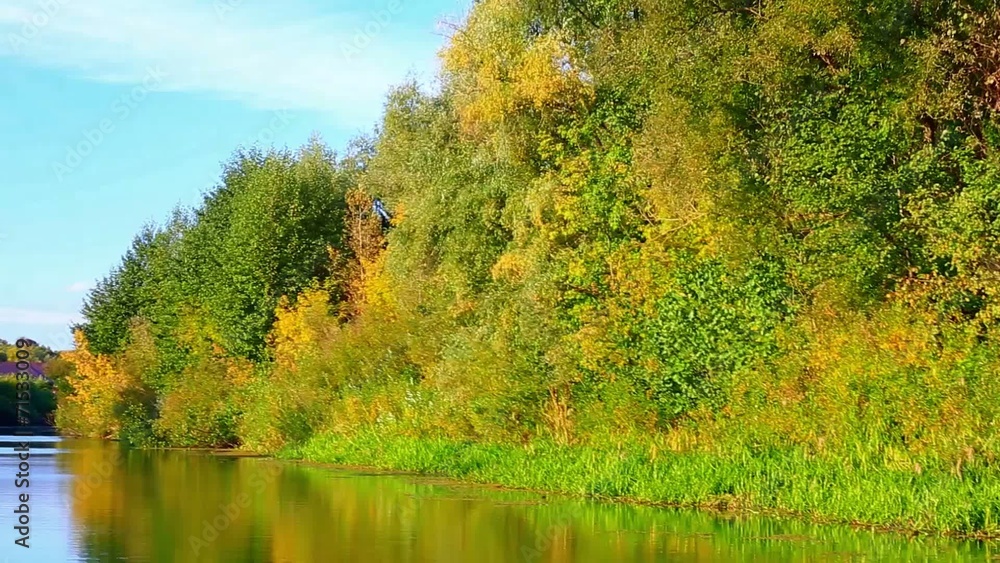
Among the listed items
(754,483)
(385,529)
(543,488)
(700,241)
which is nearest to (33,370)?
(543,488)

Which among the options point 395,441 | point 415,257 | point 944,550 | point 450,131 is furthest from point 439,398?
point 944,550

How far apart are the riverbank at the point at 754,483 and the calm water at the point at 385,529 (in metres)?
0.71

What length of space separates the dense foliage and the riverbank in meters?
0.29

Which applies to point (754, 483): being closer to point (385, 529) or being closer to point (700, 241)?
point (700, 241)

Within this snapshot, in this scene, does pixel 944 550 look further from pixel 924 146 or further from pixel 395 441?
pixel 395 441

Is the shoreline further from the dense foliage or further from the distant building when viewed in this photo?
the distant building

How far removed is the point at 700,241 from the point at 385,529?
30.5 feet

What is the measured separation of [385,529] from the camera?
1944 centimetres

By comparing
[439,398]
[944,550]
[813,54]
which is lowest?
[944,550]

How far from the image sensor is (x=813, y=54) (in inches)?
906

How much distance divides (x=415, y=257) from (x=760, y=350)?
46.4 feet

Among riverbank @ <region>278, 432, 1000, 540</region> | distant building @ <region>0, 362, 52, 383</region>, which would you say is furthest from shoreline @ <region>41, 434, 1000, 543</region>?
distant building @ <region>0, 362, 52, 383</region>

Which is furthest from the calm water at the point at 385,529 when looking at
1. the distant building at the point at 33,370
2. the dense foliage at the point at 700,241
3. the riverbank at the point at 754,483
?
the distant building at the point at 33,370

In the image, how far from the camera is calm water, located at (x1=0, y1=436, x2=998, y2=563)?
53.7 feet
